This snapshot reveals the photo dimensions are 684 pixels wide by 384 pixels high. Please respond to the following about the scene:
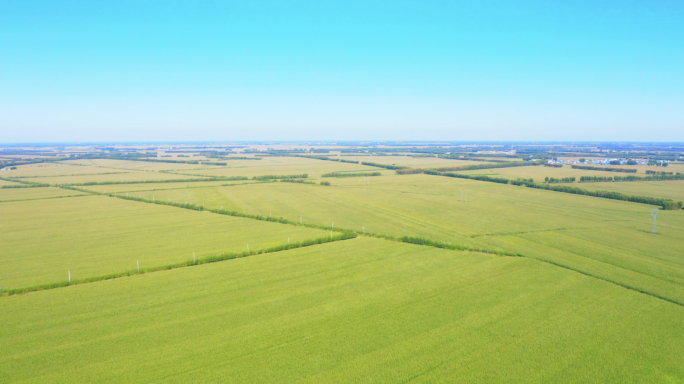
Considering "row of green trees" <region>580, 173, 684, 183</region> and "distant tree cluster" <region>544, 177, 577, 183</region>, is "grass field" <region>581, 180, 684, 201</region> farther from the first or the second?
"distant tree cluster" <region>544, 177, 577, 183</region>

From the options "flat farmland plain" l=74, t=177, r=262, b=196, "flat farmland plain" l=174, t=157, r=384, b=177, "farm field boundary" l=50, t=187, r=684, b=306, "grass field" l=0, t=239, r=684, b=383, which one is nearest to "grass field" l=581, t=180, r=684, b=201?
"farm field boundary" l=50, t=187, r=684, b=306

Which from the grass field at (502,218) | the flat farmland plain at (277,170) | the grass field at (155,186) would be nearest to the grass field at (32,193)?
the grass field at (155,186)

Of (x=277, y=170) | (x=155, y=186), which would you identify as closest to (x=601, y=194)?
(x=155, y=186)

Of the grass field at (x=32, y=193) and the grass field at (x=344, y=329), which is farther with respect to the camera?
the grass field at (x=32, y=193)

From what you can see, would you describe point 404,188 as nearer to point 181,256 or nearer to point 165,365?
point 181,256

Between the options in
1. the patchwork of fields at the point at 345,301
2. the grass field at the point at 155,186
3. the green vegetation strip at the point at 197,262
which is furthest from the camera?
the grass field at the point at 155,186

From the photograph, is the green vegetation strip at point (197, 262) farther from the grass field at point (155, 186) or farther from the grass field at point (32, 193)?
the grass field at point (155, 186)
